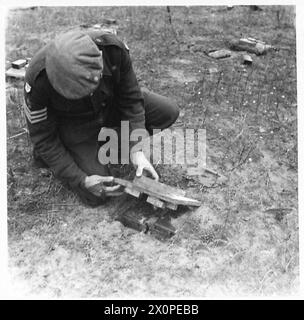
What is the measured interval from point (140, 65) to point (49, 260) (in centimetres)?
265

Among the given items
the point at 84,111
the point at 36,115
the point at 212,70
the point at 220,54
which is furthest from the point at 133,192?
the point at 220,54

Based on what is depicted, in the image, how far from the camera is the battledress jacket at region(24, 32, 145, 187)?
2.74 m

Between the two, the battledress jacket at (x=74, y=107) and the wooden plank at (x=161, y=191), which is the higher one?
the battledress jacket at (x=74, y=107)

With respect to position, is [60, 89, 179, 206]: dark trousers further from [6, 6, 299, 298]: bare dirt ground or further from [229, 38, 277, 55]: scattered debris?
[229, 38, 277, 55]: scattered debris

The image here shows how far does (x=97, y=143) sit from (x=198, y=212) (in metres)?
0.94

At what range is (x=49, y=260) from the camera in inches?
109

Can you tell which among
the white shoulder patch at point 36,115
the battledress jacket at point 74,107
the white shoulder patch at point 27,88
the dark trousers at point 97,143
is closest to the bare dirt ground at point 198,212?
the dark trousers at point 97,143

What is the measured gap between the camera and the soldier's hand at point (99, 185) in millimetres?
2945

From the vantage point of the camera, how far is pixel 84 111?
9.86ft

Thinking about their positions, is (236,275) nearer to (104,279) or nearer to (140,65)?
(104,279)

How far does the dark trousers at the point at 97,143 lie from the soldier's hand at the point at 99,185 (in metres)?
0.08

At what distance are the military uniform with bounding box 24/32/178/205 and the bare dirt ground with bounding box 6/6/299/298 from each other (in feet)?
0.99

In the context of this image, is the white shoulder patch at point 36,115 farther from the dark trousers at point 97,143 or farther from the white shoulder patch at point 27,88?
the dark trousers at point 97,143

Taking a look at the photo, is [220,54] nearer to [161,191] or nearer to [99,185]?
[161,191]
